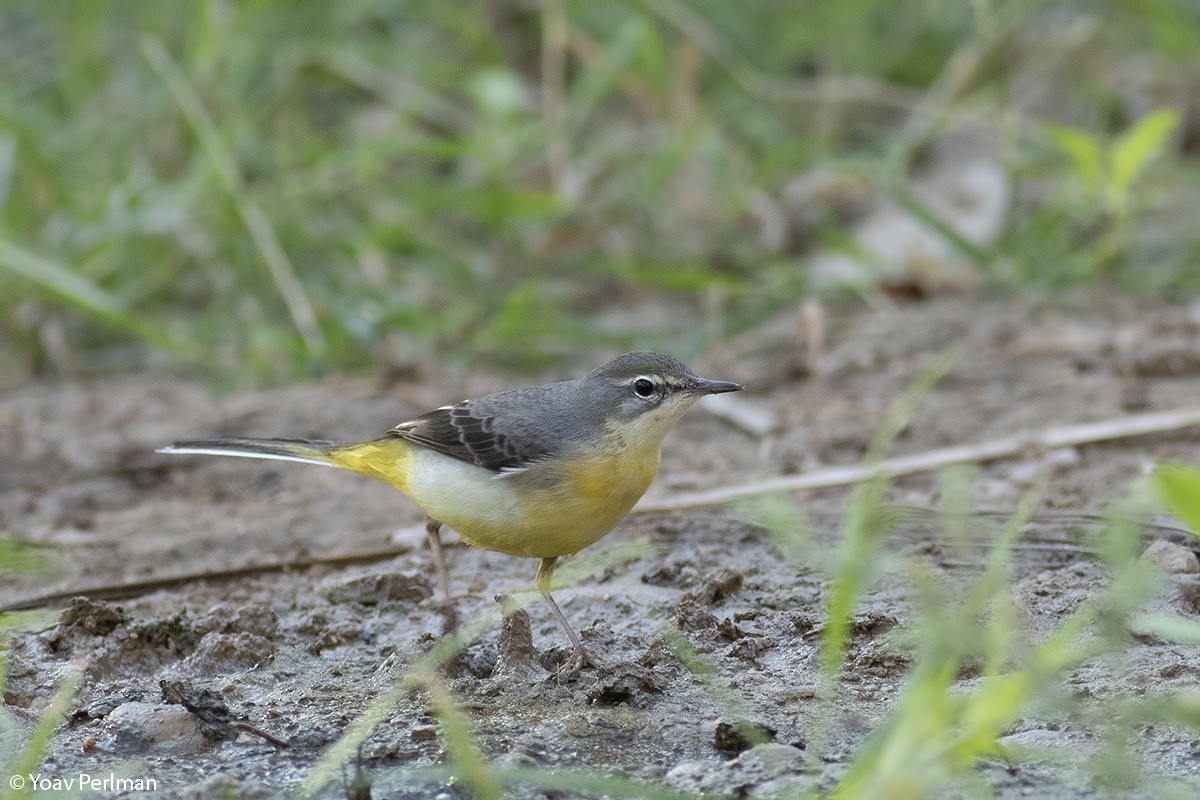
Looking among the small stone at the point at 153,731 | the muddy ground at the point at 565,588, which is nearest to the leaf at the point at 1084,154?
the muddy ground at the point at 565,588

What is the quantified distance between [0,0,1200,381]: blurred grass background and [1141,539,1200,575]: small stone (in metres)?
2.76

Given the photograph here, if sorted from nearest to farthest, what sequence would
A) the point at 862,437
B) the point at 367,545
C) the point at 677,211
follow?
the point at 367,545 < the point at 862,437 < the point at 677,211

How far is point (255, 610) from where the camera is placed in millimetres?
4637

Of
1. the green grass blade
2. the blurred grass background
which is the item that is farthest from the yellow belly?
the green grass blade

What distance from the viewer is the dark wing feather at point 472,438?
189 inches

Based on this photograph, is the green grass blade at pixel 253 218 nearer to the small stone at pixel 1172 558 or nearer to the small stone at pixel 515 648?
the small stone at pixel 515 648

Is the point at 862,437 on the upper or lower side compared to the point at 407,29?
lower

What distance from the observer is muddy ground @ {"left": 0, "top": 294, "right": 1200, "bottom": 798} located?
11.9 feet

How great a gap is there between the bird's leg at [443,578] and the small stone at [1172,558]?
2238 millimetres

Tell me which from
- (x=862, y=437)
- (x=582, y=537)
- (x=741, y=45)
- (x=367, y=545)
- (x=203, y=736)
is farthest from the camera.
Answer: (x=741, y=45)

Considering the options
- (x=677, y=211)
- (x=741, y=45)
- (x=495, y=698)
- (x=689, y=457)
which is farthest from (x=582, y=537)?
(x=741, y=45)

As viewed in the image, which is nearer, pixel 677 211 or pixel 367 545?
pixel 367 545

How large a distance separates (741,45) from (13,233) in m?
5.16

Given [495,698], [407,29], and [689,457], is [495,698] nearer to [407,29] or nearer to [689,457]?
[689,457]
